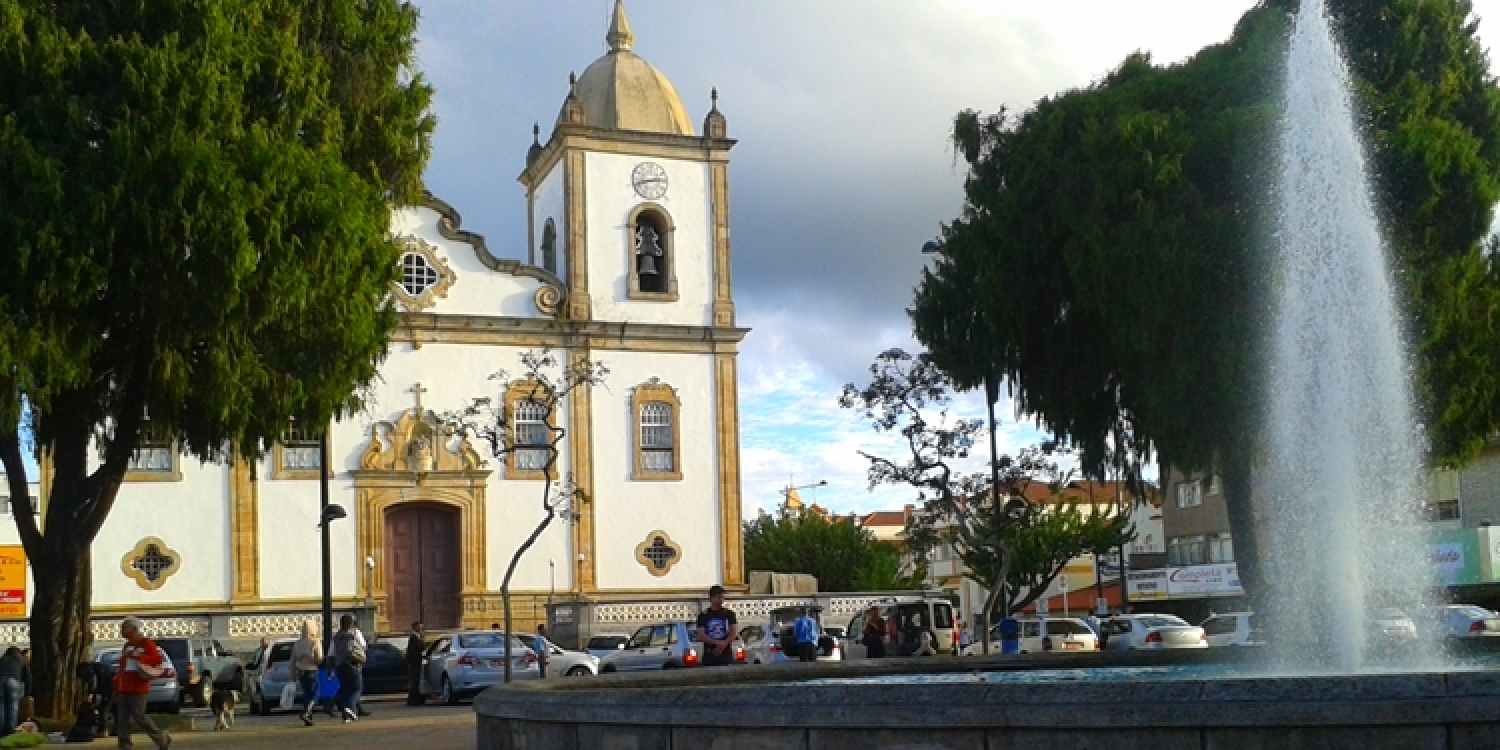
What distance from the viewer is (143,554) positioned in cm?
3512

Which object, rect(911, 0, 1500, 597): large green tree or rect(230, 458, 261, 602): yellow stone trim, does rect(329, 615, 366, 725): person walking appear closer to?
rect(911, 0, 1500, 597): large green tree

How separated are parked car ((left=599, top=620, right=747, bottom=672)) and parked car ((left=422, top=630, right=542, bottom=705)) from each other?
130cm

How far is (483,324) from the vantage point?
3853cm

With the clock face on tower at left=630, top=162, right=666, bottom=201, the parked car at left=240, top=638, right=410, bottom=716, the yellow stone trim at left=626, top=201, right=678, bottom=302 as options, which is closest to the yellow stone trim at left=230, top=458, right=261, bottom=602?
the parked car at left=240, top=638, right=410, bottom=716

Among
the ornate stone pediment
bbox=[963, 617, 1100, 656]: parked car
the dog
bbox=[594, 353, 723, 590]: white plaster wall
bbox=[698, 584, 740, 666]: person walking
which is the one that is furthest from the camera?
bbox=[594, 353, 723, 590]: white plaster wall

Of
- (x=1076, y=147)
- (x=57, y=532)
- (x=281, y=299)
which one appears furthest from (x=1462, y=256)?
(x=57, y=532)

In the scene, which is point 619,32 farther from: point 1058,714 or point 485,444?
point 1058,714

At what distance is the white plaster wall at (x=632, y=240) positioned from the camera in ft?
131

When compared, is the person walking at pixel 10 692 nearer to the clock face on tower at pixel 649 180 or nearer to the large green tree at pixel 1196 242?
the large green tree at pixel 1196 242

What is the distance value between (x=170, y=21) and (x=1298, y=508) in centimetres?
1258

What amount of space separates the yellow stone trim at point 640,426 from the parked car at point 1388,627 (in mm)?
28405

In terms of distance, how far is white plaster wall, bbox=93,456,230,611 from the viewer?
114 ft

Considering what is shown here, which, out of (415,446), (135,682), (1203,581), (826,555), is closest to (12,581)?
(415,446)

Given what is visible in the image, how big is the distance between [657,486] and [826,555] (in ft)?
79.1
